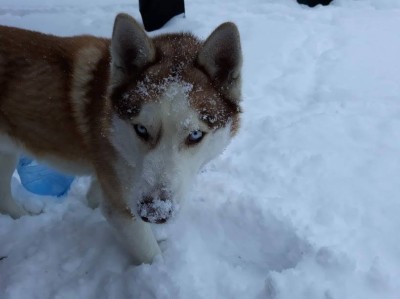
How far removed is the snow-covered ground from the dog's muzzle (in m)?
0.68

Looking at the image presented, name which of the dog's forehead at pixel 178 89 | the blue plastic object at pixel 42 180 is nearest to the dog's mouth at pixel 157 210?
the dog's forehead at pixel 178 89

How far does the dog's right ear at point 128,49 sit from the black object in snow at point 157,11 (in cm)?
314

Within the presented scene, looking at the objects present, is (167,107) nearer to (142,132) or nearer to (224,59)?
(142,132)

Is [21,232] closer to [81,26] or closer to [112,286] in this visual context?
[112,286]

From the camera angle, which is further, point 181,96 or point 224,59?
point 224,59

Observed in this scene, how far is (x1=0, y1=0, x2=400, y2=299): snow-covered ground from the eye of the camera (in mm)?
2498

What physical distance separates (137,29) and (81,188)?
160cm

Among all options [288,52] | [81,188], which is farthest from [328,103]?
[81,188]

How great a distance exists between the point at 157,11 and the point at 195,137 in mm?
3483

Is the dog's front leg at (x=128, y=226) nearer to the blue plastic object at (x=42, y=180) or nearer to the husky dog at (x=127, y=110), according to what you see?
the husky dog at (x=127, y=110)

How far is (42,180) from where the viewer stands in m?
3.48

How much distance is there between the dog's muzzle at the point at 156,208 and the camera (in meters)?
1.94

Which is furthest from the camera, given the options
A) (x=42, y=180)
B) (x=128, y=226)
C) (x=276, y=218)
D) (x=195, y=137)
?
(x=42, y=180)

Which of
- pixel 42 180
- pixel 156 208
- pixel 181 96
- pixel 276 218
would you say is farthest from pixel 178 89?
pixel 42 180
